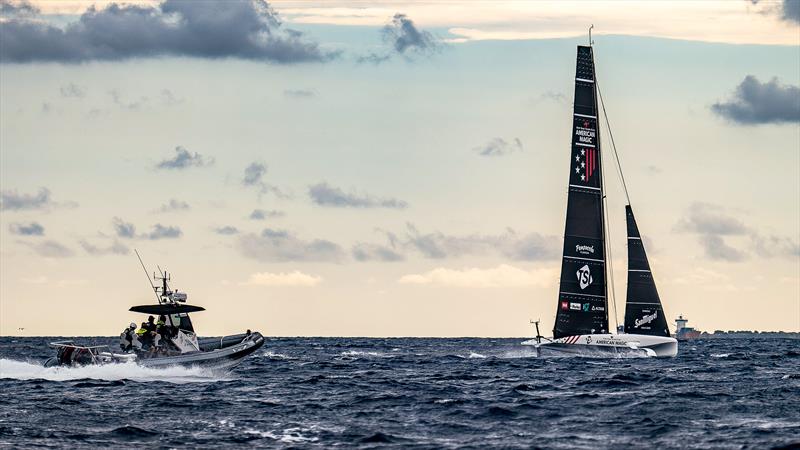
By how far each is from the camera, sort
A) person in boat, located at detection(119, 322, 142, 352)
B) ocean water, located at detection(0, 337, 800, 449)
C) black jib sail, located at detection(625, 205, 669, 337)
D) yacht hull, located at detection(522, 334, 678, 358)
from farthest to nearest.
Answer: black jib sail, located at detection(625, 205, 669, 337)
yacht hull, located at detection(522, 334, 678, 358)
person in boat, located at detection(119, 322, 142, 352)
ocean water, located at detection(0, 337, 800, 449)

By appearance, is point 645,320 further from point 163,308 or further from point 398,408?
point 398,408

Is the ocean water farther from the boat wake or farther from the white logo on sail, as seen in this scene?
the white logo on sail

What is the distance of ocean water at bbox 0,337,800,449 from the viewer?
3928cm

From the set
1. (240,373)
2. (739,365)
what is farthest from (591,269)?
(240,373)

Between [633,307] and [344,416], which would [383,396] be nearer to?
[344,416]

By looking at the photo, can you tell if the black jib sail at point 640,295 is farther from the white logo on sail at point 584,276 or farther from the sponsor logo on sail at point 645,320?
the white logo on sail at point 584,276

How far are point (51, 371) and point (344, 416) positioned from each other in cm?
2255

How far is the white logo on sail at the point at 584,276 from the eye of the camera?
86500 mm

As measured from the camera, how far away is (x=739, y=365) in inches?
3418

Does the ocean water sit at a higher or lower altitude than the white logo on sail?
lower

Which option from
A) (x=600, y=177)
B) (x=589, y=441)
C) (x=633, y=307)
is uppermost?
(x=600, y=177)

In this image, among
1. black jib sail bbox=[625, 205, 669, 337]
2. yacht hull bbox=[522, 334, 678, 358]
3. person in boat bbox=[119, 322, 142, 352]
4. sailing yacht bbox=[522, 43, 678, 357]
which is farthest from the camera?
black jib sail bbox=[625, 205, 669, 337]

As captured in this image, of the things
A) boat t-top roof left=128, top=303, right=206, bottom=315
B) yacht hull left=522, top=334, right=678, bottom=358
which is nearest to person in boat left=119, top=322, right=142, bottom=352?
boat t-top roof left=128, top=303, right=206, bottom=315

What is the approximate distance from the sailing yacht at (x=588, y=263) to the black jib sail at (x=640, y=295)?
7cm
